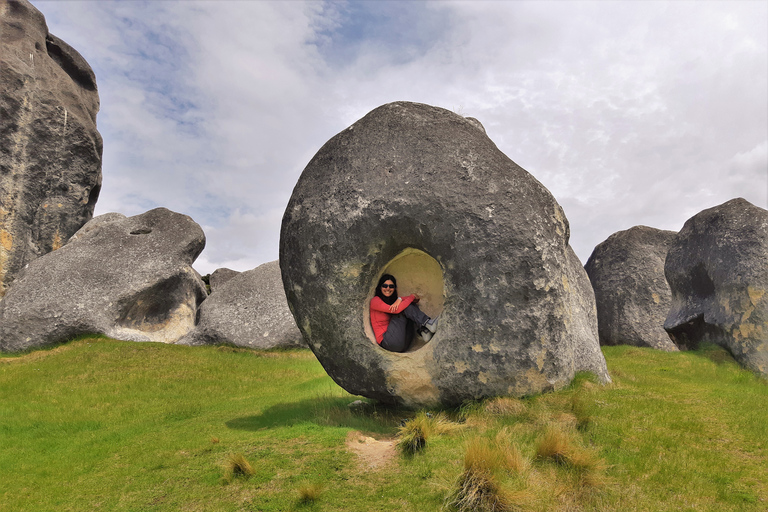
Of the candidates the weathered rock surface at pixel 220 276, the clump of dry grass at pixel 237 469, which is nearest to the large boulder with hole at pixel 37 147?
the weathered rock surface at pixel 220 276

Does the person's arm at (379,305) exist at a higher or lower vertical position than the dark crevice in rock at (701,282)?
lower

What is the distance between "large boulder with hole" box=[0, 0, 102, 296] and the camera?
671 inches

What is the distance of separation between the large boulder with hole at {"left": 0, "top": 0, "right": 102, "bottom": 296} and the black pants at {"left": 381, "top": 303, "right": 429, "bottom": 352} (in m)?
16.0

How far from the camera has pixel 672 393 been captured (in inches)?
285

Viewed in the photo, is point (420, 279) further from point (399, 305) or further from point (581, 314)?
point (581, 314)

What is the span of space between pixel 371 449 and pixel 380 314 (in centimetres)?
190

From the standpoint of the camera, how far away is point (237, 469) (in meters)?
4.87

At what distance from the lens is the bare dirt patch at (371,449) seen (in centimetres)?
500

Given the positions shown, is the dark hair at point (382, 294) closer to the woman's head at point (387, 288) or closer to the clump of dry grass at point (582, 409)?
the woman's head at point (387, 288)

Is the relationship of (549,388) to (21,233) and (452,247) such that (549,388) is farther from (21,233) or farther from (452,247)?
(21,233)

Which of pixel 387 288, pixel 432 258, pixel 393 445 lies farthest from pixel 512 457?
pixel 432 258

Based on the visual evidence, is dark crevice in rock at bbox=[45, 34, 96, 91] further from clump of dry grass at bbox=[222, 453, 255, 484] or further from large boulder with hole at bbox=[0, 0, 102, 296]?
clump of dry grass at bbox=[222, 453, 255, 484]

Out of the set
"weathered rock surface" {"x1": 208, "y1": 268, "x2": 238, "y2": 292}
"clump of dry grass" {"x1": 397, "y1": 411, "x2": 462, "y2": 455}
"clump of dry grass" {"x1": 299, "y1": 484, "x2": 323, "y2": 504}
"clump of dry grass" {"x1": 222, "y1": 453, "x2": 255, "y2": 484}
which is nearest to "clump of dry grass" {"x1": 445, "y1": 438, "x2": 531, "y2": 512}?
"clump of dry grass" {"x1": 397, "y1": 411, "x2": 462, "y2": 455}

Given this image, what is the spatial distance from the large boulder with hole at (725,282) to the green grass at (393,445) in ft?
3.48
